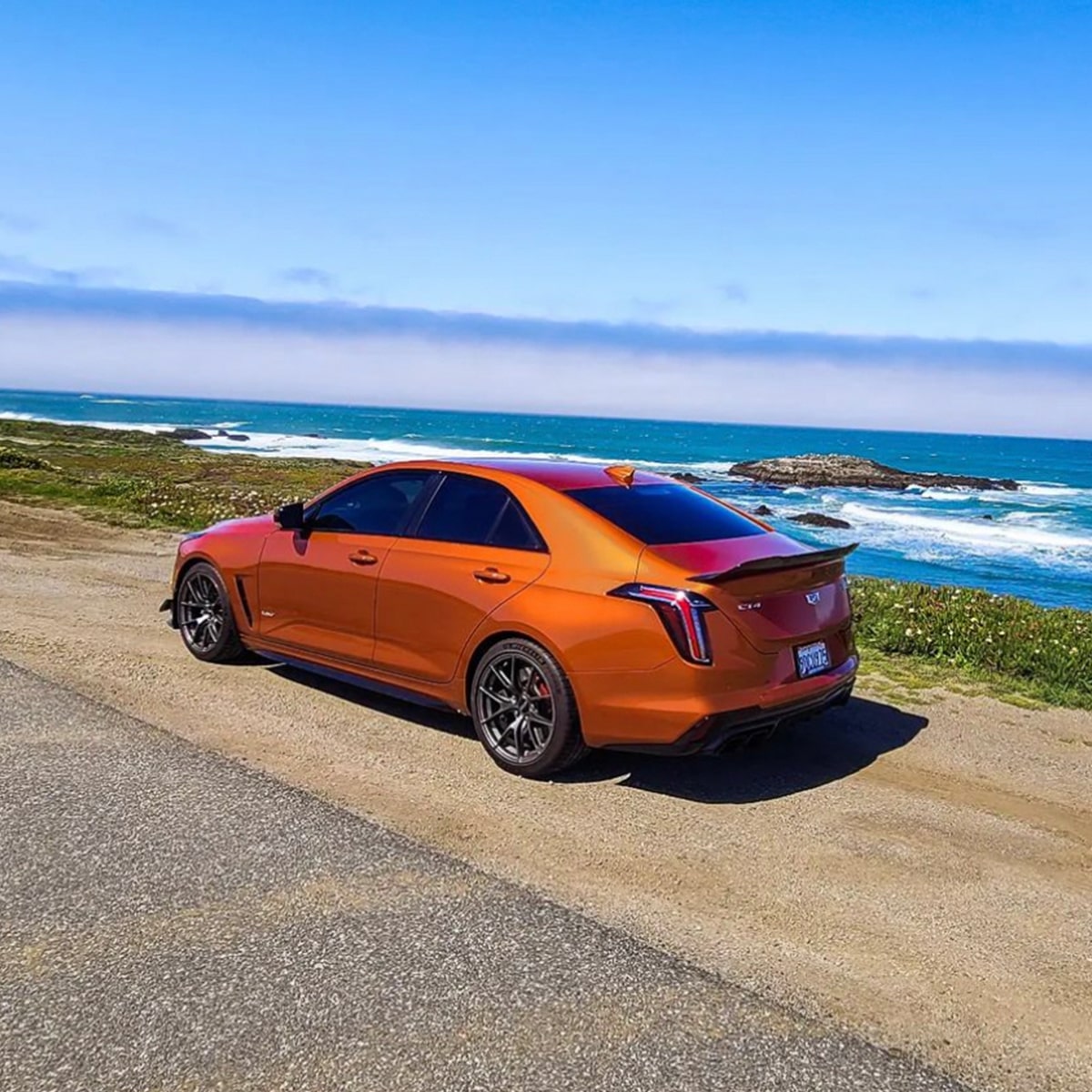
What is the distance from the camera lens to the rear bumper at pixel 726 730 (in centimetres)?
497

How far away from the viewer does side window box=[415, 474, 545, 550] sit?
5.77 m

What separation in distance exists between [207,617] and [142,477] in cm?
2630

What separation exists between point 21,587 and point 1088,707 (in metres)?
9.81

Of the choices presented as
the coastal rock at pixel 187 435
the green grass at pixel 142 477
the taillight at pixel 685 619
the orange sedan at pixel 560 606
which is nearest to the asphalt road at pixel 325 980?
the orange sedan at pixel 560 606

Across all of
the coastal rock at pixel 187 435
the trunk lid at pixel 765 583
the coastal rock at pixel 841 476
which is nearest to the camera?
the trunk lid at pixel 765 583

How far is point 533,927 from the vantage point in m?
3.81

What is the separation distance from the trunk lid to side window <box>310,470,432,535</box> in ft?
5.91

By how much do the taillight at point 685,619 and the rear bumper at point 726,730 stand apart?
0.31m

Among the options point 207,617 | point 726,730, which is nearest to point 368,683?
point 207,617

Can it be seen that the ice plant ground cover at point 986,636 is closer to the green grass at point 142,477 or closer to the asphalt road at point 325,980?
the asphalt road at point 325,980

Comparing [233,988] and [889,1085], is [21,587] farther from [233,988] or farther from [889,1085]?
[889,1085]

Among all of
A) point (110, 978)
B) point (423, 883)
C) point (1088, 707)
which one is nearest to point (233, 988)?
point (110, 978)

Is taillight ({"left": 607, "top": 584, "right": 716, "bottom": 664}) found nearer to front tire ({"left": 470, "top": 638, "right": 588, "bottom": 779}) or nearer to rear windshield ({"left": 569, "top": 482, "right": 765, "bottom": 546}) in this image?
rear windshield ({"left": 569, "top": 482, "right": 765, "bottom": 546})

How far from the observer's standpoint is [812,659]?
5473 mm
